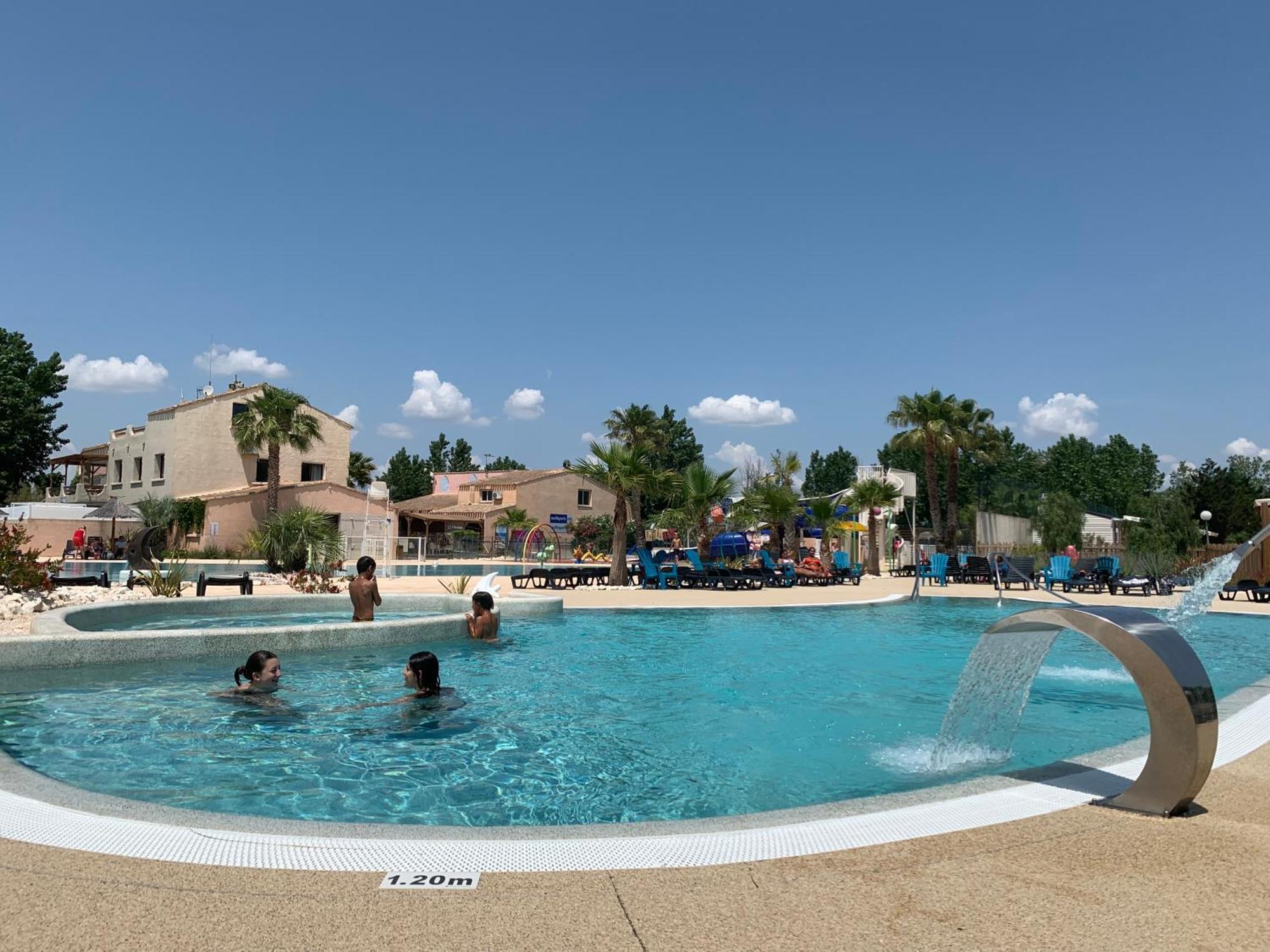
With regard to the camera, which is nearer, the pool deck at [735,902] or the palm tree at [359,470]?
the pool deck at [735,902]

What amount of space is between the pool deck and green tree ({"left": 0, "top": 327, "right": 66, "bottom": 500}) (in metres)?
37.0

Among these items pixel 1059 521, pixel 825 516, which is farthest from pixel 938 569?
pixel 1059 521

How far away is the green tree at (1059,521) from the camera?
45.9 metres

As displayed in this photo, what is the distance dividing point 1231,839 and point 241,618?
14.7m

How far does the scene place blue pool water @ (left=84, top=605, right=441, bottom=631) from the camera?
551 inches

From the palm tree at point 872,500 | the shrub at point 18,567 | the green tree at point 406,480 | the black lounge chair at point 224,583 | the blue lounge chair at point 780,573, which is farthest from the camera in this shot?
the green tree at point 406,480

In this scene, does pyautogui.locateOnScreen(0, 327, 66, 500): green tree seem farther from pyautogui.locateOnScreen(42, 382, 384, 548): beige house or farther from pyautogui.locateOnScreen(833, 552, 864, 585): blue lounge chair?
pyautogui.locateOnScreen(833, 552, 864, 585): blue lounge chair

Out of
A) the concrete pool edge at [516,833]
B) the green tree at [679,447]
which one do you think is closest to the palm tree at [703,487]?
the concrete pool edge at [516,833]

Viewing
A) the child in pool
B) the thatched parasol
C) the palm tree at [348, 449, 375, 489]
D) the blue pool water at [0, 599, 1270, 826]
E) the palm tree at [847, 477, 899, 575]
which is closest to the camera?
the blue pool water at [0, 599, 1270, 826]

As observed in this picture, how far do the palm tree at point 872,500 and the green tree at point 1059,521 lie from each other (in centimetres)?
1433

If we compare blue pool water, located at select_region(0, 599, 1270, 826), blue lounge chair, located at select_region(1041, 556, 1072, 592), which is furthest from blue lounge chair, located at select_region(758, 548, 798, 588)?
blue pool water, located at select_region(0, 599, 1270, 826)

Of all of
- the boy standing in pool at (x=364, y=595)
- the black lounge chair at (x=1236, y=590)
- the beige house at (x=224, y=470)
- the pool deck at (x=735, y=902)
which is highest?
the beige house at (x=224, y=470)

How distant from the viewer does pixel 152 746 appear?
6.86 meters

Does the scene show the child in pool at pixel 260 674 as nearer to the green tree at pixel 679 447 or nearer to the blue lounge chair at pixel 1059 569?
the blue lounge chair at pixel 1059 569
